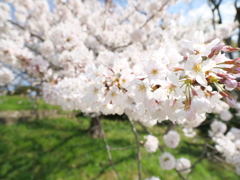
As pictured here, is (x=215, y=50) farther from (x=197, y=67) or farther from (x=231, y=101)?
(x=231, y=101)

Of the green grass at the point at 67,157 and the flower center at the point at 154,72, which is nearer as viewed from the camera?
the flower center at the point at 154,72

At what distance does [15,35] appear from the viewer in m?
2.77

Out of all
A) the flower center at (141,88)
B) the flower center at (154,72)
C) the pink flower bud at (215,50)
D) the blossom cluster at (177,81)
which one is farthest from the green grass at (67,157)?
the pink flower bud at (215,50)

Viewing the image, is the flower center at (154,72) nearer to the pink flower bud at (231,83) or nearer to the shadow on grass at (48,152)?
the pink flower bud at (231,83)

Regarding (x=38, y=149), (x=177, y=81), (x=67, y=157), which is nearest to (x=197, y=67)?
(x=177, y=81)

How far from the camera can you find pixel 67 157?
3.92 m

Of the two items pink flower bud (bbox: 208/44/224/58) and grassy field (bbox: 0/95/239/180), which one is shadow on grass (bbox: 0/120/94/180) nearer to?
grassy field (bbox: 0/95/239/180)

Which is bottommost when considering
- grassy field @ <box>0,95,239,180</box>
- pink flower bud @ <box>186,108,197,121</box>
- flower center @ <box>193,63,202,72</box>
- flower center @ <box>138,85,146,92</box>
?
grassy field @ <box>0,95,239,180</box>

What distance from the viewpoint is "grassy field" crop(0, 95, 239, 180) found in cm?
349

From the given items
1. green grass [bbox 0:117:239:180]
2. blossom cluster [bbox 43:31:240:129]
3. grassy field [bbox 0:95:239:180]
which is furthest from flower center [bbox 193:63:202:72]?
green grass [bbox 0:117:239:180]

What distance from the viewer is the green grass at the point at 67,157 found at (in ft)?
11.4

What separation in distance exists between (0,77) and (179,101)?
282cm

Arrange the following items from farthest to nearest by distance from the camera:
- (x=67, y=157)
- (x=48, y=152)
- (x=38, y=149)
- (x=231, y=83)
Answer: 1. (x=38, y=149)
2. (x=48, y=152)
3. (x=67, y=157)
4. (x=231, y=83)

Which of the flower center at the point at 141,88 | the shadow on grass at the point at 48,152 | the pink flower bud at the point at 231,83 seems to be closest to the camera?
the pink flower bud at the point at 231,83
